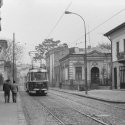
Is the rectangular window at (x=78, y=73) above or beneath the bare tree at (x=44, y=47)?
beneath

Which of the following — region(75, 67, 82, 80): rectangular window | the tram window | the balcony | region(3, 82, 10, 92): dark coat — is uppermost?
the balcony

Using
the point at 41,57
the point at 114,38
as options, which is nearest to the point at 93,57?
the point at 114,38

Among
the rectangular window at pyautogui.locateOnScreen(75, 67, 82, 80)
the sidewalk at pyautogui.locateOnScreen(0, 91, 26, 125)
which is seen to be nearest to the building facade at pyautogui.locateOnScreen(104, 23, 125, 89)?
→ the rectangular window at pyautogui.locateOnScreen(75, 67, 82, 80)

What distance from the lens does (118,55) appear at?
160 ft

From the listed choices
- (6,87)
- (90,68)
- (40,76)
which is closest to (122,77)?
(40,76)

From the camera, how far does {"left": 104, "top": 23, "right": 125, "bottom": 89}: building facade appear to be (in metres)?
47.5

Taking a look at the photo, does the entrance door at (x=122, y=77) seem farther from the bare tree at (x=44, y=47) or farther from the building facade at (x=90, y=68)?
the bare tree at (x=44, y=47)

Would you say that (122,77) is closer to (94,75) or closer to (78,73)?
(94,75)

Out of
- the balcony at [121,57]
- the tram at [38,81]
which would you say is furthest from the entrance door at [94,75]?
the tram at [38,81]

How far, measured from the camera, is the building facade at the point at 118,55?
4747 cm

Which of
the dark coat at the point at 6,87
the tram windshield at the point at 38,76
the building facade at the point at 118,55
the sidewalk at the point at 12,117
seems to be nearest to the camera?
the sidewalk at the point at 12,117

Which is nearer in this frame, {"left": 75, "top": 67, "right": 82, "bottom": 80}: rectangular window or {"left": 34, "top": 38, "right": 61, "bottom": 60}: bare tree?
{"left": 75, "top": 67, "right": 82, "bottom": 80}: rectangular window

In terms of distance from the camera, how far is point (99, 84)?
66188 millimetres

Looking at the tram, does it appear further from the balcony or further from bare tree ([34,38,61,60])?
bare tree ([34,38,61,60])
